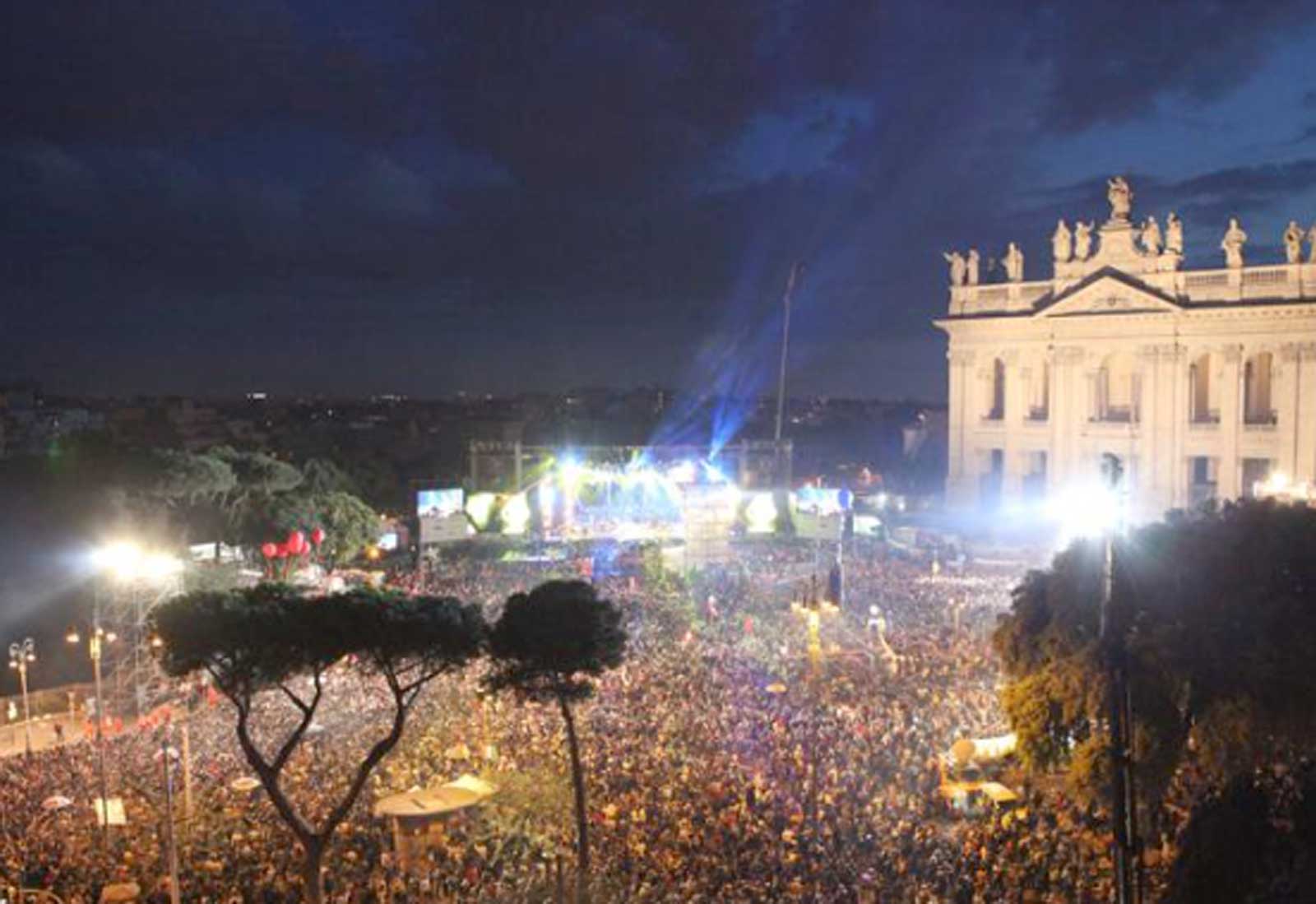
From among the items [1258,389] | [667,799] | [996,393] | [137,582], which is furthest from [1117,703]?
[996,393]

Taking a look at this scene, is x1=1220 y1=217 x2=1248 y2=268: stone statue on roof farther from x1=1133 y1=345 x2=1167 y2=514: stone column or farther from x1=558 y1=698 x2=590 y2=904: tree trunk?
x1=558 y1=698 x2=590 y2=904: tree trunk

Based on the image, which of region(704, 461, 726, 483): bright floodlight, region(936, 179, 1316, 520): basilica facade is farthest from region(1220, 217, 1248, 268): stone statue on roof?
region(704, 461, 726, 483): bright floodlight

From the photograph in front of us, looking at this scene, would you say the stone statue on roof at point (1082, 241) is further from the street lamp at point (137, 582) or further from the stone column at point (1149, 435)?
the street lamp at point (137, 582)

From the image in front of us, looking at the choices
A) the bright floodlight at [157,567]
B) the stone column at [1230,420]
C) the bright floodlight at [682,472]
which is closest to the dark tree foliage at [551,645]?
the bright floodlight at [157,567]

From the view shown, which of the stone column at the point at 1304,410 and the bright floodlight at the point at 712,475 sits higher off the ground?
the stone column at the point at 1304,410

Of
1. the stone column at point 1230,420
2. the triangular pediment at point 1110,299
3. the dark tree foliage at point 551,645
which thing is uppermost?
the triangular pediment at point 1110,299

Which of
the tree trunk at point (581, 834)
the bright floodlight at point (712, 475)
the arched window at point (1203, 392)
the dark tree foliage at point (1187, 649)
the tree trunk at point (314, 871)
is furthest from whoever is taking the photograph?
the bright floodlight at point (712, 475)

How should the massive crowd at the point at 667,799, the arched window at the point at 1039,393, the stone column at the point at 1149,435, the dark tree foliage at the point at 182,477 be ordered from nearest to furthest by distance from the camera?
the massive crowd at the point at 667,799 < the dark tree foliage at the point at 182,477 < the stone column at the point at 1149,435 < the arched window at the point at 1039,393

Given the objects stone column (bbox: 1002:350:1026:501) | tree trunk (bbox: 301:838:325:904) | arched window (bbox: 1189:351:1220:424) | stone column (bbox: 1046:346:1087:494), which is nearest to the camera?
tree trunk (bbox: 301:838:325:904)
